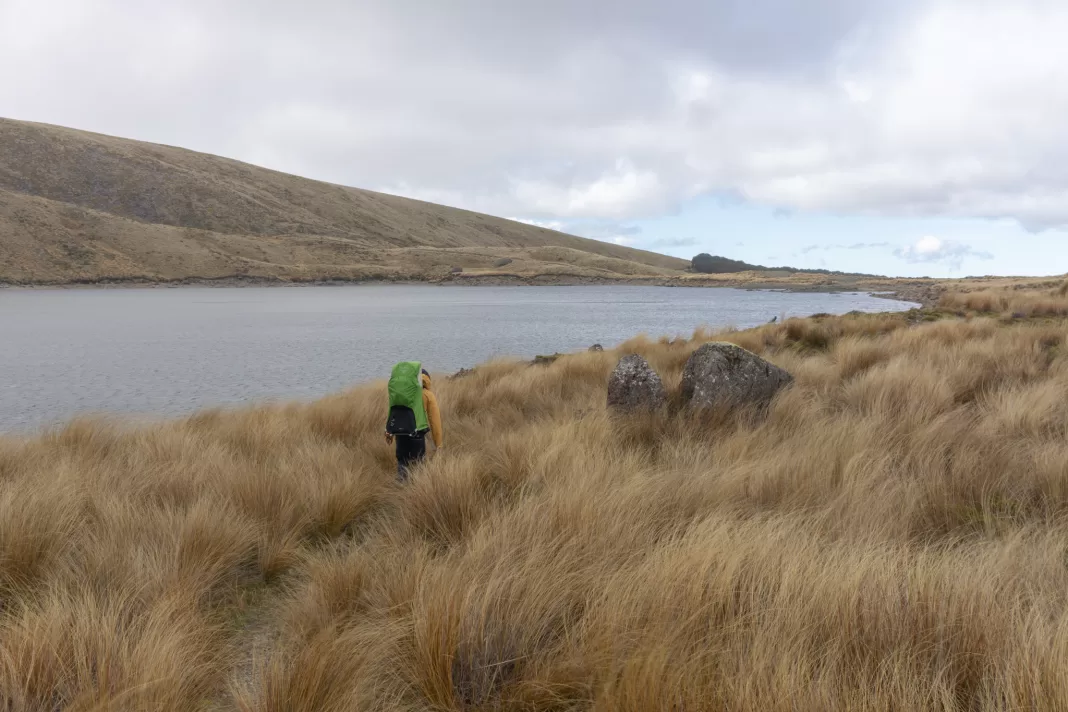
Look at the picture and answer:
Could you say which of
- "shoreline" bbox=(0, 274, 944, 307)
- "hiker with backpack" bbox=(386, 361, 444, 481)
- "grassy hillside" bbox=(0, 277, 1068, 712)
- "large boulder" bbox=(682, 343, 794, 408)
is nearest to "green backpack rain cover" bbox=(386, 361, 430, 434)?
"hiker with backpack" bbox=(386, 361, 444, 481)

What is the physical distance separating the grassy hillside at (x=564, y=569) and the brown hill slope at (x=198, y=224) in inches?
2859

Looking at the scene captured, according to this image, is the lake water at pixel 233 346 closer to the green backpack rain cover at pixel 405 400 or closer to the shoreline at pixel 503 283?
the green backpack rain cover at pixel 405 400

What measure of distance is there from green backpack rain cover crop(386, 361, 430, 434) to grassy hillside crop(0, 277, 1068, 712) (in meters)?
0.49

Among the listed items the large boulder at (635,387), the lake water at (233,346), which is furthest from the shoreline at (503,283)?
the large boulder at (635,387)

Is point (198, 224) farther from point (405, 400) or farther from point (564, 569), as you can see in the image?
point (564, 569)

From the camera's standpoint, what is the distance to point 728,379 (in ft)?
21.5

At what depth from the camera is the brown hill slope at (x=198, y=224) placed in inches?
2579

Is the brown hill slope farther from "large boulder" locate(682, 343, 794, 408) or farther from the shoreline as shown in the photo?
"large boulder" locate(682, 343, 794, 408)

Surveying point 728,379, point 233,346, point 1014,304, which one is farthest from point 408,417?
point 1014,304

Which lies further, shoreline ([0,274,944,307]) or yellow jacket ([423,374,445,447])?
shoreline ([0,274,944,307])

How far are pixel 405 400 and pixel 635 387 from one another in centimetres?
272

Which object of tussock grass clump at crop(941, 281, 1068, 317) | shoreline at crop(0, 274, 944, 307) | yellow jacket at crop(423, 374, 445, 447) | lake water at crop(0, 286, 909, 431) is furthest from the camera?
shoreline at crop(0, 274, 944, 307)

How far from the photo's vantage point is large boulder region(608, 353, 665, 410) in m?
6.48

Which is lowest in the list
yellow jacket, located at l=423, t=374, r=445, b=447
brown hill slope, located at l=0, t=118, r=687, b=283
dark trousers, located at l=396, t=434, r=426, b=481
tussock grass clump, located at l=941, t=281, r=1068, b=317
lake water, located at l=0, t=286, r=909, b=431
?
lake water, located at l=0, t=286, r=909, b=431
